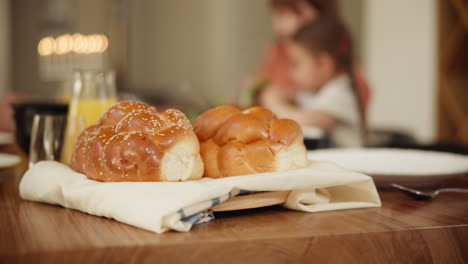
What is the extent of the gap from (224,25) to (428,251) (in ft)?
16.3

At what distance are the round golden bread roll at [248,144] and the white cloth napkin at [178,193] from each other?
3 centimetres

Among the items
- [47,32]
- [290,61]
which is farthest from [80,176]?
[47,32]

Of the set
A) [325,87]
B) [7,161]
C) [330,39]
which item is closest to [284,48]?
[330,39]

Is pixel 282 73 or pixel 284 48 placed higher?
pixel 284 48

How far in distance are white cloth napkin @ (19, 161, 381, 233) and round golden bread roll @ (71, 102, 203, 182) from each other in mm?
21

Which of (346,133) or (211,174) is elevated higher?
(211,174)

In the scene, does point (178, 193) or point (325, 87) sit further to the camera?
point (325, 87)

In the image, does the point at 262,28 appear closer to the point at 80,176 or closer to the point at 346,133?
the point at 346,133

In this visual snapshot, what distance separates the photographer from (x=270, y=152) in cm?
77

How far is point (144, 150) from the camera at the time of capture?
2.38 feet

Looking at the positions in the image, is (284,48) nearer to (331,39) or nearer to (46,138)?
(331,39)

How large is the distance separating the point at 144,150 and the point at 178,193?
0.09 metres

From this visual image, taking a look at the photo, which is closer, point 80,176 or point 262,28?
point 80,176

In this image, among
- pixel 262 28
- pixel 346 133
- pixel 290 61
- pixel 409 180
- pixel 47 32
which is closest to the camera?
pixel 409 180
